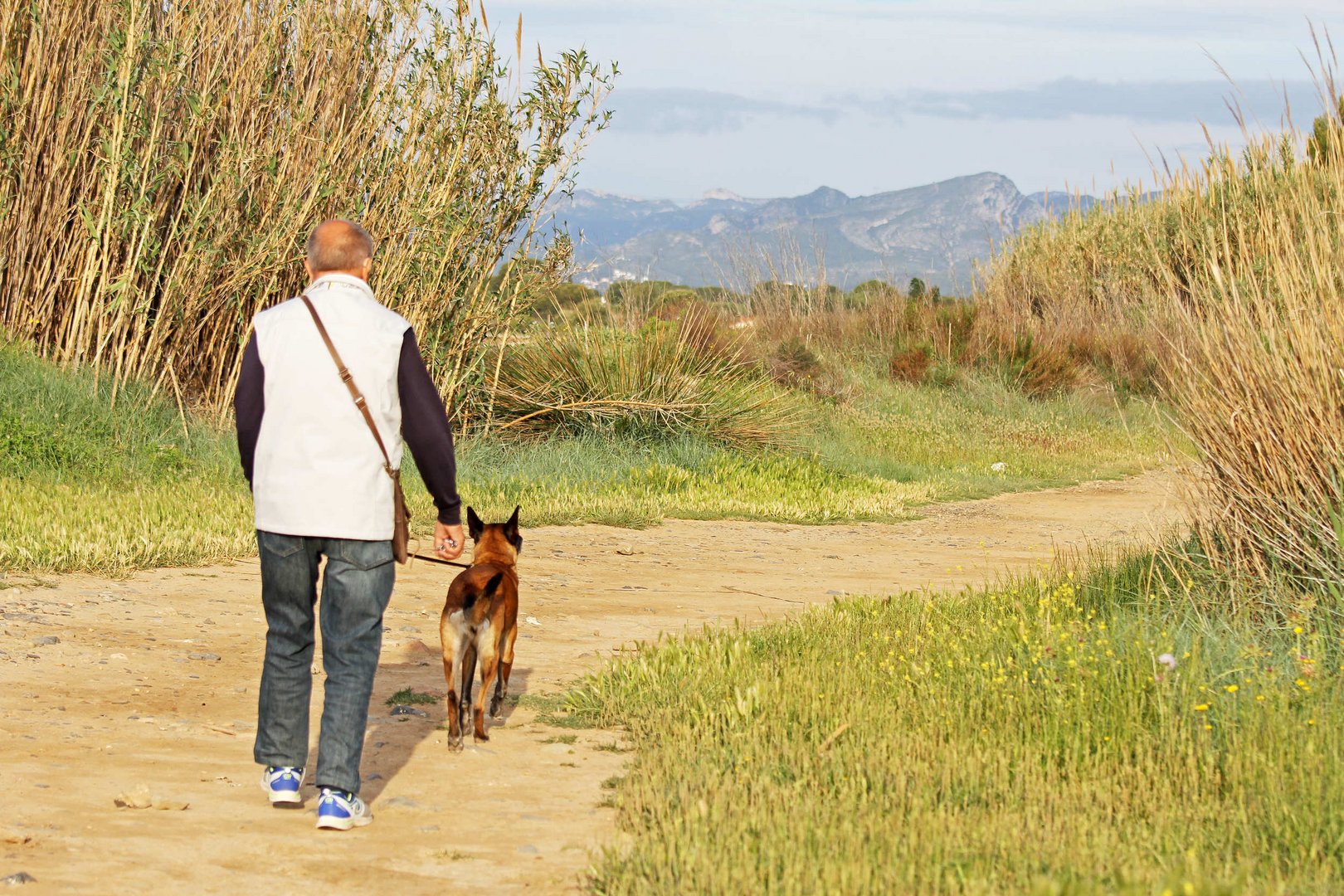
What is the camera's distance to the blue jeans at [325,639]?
4.66 meters

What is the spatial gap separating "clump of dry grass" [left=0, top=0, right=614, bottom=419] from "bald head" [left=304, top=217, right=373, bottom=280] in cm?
818

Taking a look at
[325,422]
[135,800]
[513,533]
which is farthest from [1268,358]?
[135,800]

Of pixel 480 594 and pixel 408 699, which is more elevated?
pixel 480 594

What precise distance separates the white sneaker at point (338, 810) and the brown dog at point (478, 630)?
2.69ft

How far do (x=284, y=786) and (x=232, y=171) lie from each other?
371 inches

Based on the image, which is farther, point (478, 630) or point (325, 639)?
point (478, 630)

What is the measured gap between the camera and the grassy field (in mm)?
9117

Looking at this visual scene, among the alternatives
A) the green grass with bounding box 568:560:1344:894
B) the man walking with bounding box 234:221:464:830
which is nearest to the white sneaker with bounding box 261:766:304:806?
the man walking with bounding box 234:221:464:830

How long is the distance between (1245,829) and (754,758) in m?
1.65

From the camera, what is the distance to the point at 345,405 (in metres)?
4.63

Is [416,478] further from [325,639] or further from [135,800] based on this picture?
[135,800]

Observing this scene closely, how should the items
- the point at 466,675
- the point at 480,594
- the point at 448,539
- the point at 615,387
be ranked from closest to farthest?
the point at 448,539, the point at 480,594, the point at 466,675, the point at 615,387

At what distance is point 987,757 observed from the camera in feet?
16.1

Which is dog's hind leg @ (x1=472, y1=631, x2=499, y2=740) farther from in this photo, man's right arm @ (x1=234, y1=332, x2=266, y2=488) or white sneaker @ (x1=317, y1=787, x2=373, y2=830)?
man's right arm @ (x1=234, y1=332, x2=266, y2=488)
